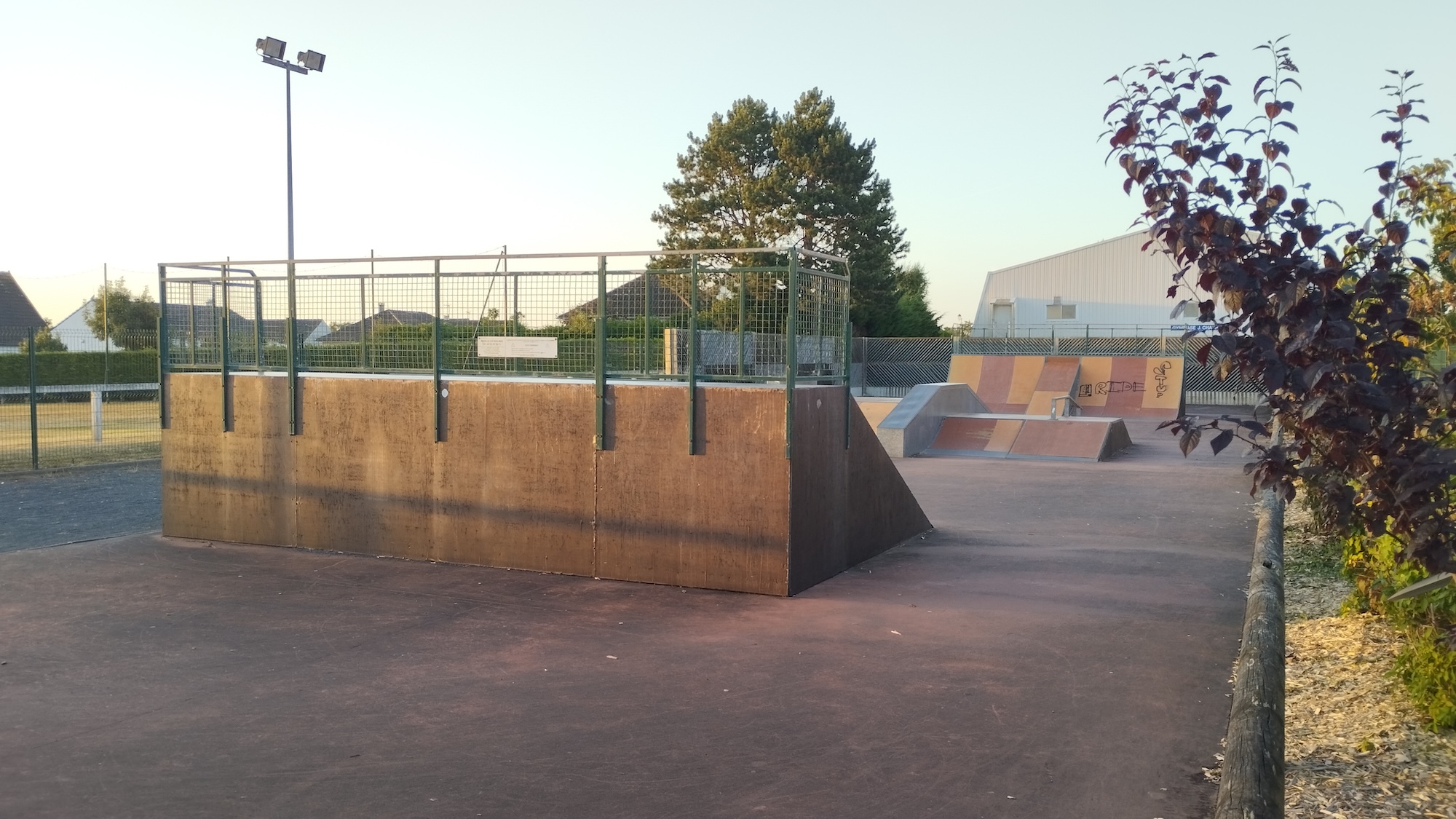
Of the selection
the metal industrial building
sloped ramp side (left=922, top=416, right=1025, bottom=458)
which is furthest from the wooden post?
the metal industrial building

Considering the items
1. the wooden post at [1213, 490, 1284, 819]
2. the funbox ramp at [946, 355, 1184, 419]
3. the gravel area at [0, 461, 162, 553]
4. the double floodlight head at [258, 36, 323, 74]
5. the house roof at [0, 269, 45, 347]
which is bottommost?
the gravel area at [0, 461, 162, 553]

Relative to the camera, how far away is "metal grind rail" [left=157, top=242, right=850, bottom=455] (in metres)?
9.17

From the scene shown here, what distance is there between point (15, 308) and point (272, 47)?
46.7 meters

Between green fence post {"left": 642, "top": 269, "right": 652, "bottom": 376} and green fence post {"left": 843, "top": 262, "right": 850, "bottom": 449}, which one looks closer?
green fence post {"left": 642, "top": 269, "right": 652, "bottom": 376}

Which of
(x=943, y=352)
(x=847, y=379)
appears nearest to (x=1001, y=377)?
(x=943, y=352)

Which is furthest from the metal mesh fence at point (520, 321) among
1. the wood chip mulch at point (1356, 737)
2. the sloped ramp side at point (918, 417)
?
the sloped ramp side at point (918, 417)

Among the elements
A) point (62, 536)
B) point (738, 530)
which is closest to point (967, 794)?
point (738, 530)

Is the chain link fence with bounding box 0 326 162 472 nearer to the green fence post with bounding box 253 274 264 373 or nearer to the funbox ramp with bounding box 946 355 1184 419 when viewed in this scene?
the green fence post with bounding box 253 274 264 373

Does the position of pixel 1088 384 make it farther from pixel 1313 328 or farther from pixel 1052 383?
pixel 1313 328

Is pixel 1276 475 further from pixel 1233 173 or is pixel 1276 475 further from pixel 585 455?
pixel 585 455

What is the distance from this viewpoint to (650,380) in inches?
377

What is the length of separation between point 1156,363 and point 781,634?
25.5 metres

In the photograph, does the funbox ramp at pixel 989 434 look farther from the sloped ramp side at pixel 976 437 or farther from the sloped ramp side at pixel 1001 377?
the sloped ramp side at pixel 1001 377

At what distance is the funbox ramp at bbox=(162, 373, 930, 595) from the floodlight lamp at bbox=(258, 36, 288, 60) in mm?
13756
